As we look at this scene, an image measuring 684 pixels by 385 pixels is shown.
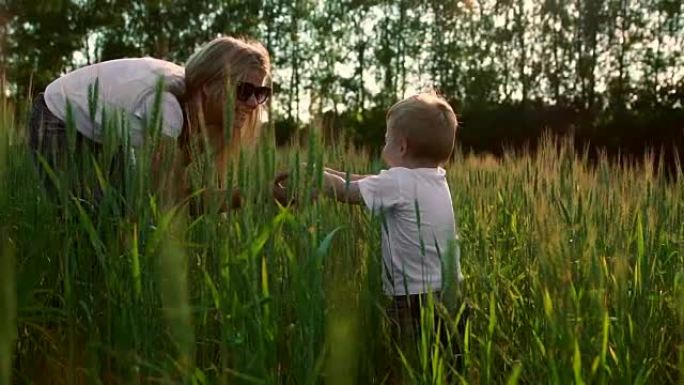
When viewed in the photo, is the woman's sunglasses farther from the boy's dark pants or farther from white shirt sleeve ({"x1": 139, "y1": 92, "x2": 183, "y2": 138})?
the boy's dark pants

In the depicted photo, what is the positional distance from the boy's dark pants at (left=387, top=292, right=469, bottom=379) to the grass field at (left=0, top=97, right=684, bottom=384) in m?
0.04

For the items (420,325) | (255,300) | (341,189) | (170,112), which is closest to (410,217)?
(341,189)

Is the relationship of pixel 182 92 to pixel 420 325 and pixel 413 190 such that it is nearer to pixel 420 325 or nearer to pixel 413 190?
pixel 413 190

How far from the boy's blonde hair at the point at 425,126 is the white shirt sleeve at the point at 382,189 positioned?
11 cm

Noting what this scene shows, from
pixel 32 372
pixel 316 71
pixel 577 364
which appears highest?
pixel 316 71

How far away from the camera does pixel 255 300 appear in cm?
106

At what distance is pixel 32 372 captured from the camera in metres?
1.34

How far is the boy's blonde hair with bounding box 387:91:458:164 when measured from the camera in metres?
2.08

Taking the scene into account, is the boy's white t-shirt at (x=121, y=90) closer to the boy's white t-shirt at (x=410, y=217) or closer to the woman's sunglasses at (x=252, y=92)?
the woman's sunglasses at (x=252, y=92)

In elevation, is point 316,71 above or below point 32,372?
above

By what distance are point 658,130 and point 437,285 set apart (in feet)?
42.0

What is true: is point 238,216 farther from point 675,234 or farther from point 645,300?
point 675,234

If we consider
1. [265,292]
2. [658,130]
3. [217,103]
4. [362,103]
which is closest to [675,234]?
[217,103]

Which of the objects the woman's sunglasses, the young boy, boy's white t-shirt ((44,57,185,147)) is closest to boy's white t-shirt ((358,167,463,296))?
the young boy
